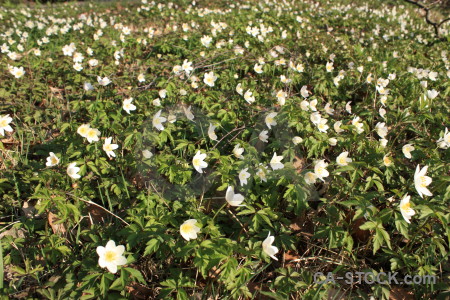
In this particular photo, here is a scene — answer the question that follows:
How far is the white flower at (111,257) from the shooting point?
5.82 ft

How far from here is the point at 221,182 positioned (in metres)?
2.46

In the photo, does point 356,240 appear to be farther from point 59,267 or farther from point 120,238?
point 59,267

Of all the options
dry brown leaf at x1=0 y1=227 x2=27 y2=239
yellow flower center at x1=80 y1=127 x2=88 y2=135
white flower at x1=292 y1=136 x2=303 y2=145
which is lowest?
dry brown leaf at x1=0 y1=227 x2=27 y2=239

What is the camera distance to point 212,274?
2.07 metres

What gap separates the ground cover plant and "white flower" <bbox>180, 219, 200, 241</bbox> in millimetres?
20

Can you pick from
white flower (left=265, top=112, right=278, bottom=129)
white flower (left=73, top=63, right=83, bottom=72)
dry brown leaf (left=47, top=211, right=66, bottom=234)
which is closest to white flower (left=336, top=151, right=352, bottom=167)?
white flower (left=265, top=112, right=278, bottom=129)

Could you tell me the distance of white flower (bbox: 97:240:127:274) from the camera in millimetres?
1775

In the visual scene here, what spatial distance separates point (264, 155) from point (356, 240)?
1.02 metres

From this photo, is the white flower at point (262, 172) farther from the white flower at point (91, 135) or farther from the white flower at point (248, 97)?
the white flower at point (91, 135)

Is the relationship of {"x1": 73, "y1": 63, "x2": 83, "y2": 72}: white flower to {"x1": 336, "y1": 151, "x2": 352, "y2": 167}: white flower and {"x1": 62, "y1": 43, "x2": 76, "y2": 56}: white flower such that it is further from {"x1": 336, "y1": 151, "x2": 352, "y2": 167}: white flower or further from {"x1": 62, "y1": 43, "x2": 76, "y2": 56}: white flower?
{"x1": 336, "y1": 151, "x2": 352, "y2": 167}: white flower

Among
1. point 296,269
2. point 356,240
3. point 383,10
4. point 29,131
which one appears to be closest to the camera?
point 296,269

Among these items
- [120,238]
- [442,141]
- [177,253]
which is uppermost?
[442,141]

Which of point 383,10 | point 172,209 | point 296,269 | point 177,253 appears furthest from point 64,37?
point 383,10

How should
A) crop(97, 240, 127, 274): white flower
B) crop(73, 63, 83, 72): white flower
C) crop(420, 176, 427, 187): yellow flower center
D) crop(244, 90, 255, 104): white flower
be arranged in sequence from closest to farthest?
1. crop(97, 240, 127, 274): white flower
2. crop(420, 176, 427, 187): yellow flower center
3. crop(244, 90, 255, 104): white flower
4. crop(73, 63, 83, 72): white flower
